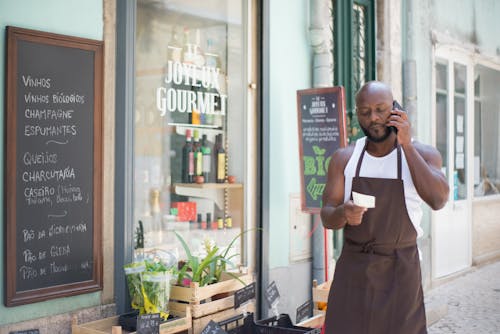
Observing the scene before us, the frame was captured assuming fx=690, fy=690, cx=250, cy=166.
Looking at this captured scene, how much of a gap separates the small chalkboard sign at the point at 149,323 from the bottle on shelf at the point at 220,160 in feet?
6.43

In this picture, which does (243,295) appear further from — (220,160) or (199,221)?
(220,160)

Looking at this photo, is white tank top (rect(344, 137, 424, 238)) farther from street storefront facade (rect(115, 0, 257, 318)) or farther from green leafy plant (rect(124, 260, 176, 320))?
street storefront facade (rect(115, 0, 257, 318))

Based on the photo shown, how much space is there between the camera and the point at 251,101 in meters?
6.23

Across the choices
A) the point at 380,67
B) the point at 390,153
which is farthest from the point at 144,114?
the point at 380,67

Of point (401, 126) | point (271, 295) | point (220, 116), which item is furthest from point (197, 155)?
point (401, 126)

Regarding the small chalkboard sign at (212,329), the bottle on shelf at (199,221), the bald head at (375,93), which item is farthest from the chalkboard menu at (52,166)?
the bald head at (375,93)

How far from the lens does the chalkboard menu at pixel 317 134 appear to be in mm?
5789

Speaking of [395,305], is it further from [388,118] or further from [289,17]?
[289,17]

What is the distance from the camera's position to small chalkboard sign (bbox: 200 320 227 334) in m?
4.32

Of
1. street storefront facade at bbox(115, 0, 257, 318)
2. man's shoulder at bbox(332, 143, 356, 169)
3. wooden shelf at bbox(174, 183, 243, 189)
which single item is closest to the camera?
man's shoulder at bbox(332, 143, 356, 169)

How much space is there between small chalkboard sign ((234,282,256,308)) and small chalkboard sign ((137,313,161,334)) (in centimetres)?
74

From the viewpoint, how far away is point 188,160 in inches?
225

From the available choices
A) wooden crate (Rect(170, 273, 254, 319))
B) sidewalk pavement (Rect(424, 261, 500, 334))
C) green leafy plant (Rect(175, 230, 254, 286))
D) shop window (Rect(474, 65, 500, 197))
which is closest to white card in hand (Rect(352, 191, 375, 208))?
wooden crate (Rect(170, 273, 254, 319))

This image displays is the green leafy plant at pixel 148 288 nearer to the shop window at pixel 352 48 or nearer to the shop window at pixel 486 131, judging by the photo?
the shop window at pixel 352 48
